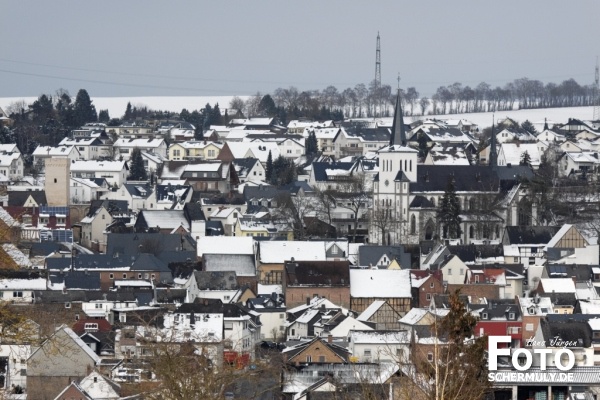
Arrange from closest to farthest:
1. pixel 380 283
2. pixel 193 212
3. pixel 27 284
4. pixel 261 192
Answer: pixel 27 284
pixel 380 283
pixel 193 212
pixel 261 192

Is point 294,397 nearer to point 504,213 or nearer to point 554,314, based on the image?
point 554,314

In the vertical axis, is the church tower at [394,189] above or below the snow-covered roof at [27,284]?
above

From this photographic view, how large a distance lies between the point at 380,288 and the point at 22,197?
2615 centimetres

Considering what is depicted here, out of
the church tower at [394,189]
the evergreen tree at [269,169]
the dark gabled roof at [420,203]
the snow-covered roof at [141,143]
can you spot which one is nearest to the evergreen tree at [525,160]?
the church tower at [394,189]

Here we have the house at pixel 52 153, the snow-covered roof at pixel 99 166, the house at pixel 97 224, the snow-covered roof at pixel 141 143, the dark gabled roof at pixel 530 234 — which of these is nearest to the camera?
the dark gabled roof at pixel 530 234

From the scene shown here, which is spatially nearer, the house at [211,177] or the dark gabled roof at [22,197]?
the dark gabled roof at [22,197]

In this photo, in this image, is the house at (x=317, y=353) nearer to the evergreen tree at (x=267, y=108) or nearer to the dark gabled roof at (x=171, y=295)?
the dark gabled roof at (x=171, y=295)

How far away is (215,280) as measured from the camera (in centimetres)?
5703

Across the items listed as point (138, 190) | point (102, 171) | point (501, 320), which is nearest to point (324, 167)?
point (138, 190)

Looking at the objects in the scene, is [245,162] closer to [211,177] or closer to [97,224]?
[211,177]

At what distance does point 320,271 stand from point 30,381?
17.4 meters

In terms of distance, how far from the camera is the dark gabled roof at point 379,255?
199 feet

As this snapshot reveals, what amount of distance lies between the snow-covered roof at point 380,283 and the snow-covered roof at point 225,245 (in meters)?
5.86

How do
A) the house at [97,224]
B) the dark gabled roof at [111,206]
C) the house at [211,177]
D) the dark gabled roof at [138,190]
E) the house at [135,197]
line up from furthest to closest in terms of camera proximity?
1. the house at [211,177]
2. the dark gabled roof at [138,190]
3. the house at [135,197]
4. the dark gabled roof at [111,206]
5. the house at [97,224]
